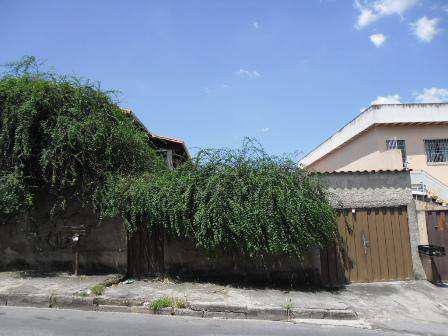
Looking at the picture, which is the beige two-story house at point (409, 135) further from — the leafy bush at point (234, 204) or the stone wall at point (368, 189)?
the leafy bush at point (234, 204)

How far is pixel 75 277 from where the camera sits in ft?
28.4

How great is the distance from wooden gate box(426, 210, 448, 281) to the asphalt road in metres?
4.06

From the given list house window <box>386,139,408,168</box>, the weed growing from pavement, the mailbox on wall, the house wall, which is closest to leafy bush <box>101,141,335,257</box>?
the weed growing from pavement

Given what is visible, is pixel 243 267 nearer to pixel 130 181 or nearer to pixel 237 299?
pixel 237 299

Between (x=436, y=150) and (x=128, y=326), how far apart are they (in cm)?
1685

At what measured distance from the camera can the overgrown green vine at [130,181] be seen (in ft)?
26.0

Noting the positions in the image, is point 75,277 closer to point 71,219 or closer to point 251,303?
point 71,219

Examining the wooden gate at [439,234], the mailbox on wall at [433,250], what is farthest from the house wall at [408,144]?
the mailbox on wall at [433,250]

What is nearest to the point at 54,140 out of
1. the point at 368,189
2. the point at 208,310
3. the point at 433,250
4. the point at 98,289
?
the point at 98,289

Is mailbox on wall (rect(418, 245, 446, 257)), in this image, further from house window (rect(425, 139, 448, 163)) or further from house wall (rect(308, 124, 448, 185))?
house window (rect(425, 139, 448, 163))

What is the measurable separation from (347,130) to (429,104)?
12.6 feet

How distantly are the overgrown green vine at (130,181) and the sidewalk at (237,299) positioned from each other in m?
1.01

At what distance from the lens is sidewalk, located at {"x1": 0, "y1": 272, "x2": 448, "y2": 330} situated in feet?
22.3

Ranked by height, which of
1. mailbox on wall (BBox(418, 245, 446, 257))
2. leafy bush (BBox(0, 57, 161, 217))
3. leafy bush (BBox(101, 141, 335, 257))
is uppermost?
leafy bush (BBox(0, 57, 161, 217))
